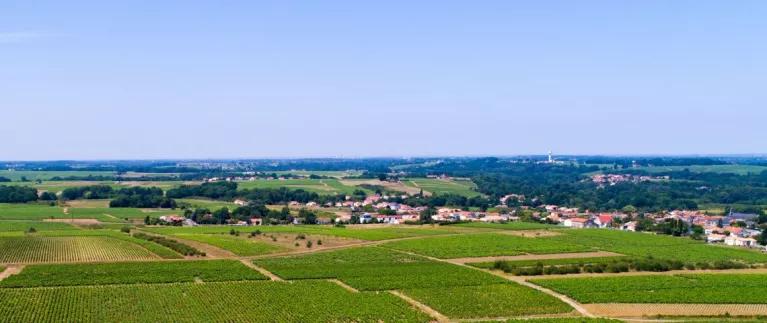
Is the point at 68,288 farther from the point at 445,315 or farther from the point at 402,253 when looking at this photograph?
the point at 402,253

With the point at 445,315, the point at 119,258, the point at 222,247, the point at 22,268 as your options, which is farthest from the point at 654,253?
the point at 22,268

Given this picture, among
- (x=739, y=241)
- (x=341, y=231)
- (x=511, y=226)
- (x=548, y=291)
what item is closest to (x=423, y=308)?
(x=548, y=291)

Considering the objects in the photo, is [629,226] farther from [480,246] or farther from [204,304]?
[204,304]

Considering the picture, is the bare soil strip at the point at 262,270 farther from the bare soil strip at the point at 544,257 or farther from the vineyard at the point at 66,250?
the bare soil strip at the point at 544,257

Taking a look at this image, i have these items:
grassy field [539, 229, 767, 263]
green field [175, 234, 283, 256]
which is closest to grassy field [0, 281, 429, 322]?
green field [175, 234, 283, 256]

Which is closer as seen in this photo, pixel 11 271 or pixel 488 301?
pixel 488 301

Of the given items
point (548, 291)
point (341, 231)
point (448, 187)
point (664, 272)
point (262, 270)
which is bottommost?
point (341, 231)
